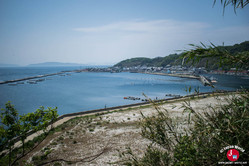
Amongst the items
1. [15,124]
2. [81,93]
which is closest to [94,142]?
[15,124]

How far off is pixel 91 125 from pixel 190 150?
17.0 metres

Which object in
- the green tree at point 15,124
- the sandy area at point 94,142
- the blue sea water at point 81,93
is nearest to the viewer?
the green tree at point 15,124

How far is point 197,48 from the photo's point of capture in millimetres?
2947

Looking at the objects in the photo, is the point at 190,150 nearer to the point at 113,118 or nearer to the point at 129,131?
the point at 129,131

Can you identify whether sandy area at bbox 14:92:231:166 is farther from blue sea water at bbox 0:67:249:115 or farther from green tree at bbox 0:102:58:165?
blue sea water at bbox 0:67:249:115

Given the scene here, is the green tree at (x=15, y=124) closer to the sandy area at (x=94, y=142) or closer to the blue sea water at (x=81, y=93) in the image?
the sandy area at (x=94, y=142)

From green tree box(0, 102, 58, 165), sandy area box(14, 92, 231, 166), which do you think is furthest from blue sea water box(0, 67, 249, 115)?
green tree box(0, 102, 58, 165)

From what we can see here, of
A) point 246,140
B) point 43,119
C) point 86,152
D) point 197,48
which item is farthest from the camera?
point 86,152

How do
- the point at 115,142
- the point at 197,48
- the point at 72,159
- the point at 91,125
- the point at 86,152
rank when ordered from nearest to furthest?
the point at 197,48 → the point at 72,159 → the point at 86,152 → the point at 115,142 → the point at 91,125

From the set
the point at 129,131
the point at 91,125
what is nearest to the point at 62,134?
the point at 91,125

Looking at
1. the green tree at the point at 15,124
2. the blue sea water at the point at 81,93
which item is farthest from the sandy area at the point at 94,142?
the blue sea water at the point at 81,93

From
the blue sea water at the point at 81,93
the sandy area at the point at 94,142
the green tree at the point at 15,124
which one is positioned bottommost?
the blue sea water at the point at 81,93

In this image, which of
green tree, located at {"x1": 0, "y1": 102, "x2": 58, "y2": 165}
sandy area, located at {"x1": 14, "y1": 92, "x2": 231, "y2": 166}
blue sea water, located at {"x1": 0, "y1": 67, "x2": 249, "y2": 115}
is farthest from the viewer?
blue sea water, located at {"x1": 0, "y1": 67, "x2": 249, "y2": 115}

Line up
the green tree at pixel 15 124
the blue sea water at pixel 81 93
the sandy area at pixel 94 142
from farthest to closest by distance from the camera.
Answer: the blue sea water at pixel 81 93 → the sandy area at pixel 94 142 → the green tree at pixel 15 124
